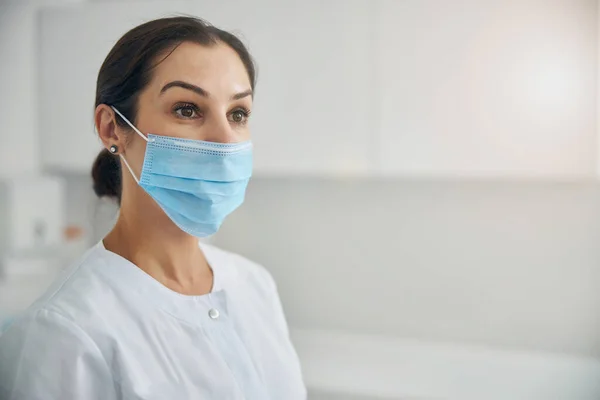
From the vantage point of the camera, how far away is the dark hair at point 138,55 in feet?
2.76

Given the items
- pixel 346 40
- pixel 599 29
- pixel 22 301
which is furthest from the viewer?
pixel 346 40

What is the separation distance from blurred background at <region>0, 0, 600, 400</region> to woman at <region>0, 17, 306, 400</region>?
123 mm

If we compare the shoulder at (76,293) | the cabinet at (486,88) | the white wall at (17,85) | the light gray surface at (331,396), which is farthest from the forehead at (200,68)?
the light gray surface at (331,396)

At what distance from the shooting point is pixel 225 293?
37.6 inches

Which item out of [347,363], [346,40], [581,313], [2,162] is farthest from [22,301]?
[581,313]

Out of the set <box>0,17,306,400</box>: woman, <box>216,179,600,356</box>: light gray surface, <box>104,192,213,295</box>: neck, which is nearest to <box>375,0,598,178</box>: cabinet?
<box>216,179,600,356</box>: light gray surface

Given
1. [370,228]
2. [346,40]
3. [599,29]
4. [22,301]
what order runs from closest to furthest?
[22,301], [599,29], [346,40], [370,228]

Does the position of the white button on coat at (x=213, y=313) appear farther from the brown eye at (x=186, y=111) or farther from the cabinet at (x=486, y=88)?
the cabinet at (x=486, y=88)

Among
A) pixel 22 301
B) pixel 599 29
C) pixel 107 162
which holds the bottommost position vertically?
pixel 22 301

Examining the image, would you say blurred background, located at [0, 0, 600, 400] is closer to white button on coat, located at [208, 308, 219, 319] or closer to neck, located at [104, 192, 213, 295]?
neck, located at [104, 192, 213, 295]

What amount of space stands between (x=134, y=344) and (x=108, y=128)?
12.6 inches

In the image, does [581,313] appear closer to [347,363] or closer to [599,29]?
[347,363]

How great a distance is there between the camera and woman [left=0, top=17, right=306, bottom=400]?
778mm

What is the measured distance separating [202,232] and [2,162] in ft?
1.92
